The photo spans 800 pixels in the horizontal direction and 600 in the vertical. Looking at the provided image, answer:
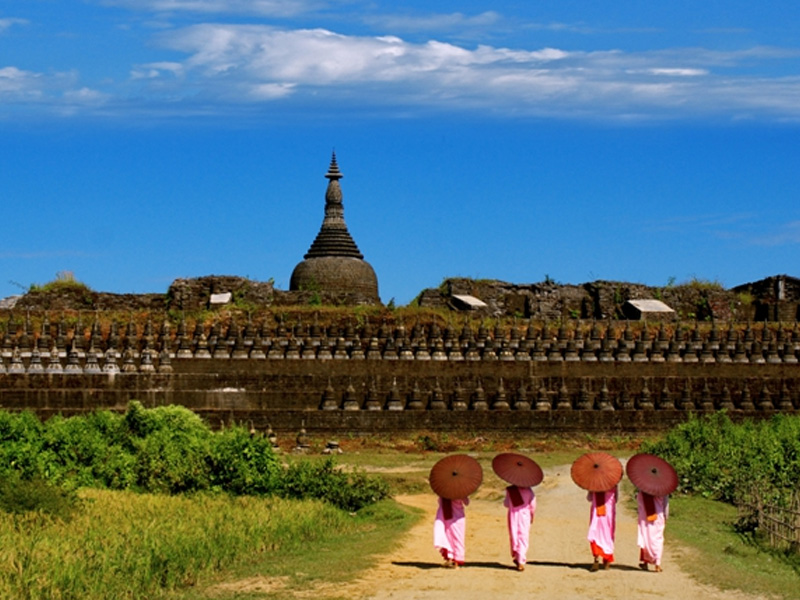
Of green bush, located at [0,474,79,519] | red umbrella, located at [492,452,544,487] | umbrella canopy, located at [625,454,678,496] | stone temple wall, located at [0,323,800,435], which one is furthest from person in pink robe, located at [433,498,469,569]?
stone temple wall, located at [0,323,800,435]

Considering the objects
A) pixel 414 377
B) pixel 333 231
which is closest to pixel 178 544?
pixel 414 377

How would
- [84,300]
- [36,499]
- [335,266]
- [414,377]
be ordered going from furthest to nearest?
[335,266]
[84,300]
[414,377]
[36,499]

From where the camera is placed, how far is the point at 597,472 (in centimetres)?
1491

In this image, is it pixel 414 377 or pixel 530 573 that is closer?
pixel 530 573

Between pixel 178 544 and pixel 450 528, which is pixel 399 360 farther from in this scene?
pixel 178 544

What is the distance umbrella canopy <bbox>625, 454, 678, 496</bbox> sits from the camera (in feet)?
48.5

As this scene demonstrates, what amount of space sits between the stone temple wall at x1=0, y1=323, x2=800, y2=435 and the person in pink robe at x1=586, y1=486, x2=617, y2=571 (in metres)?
15.0

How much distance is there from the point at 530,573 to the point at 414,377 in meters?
16.6

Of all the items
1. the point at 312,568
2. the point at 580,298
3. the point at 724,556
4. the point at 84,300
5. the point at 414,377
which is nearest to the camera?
the point at 312,568

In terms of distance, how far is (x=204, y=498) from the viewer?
62.3 ft

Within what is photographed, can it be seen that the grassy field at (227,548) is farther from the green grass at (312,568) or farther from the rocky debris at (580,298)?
the rocky debris at (580,298)

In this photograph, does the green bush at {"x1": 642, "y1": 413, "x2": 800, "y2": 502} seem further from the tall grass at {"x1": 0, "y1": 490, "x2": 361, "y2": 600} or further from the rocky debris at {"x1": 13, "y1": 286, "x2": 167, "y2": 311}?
the rocky debris at {"x1": 13, "y1": 286, "x2": 167, "y2": 311}

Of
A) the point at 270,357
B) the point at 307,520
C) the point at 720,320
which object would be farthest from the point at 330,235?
the point at 307,520

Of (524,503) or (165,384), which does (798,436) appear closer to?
(524,503)
